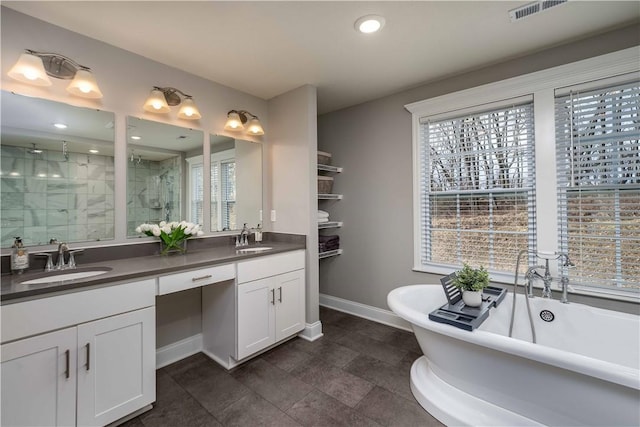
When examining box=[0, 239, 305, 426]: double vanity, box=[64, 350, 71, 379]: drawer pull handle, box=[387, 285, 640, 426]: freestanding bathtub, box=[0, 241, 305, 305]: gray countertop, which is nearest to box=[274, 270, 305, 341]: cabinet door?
box=[0, 239, 305, 426]: double vanity

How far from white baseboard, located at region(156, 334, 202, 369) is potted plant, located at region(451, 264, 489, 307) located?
2.28m

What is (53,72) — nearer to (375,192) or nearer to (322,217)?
(322,217)

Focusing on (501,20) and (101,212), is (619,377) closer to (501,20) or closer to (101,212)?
(501,20)

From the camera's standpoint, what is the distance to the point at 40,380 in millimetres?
1317

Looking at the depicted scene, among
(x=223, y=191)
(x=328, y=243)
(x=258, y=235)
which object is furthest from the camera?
(x=328, y=243)

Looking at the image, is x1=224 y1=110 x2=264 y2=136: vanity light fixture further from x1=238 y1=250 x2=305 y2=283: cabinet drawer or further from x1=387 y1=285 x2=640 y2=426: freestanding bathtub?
x1=387 y1=285 x2=640 y2=426: freestanding bathtub

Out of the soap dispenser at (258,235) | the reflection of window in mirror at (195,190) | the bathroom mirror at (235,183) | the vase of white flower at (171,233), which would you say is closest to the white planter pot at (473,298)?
the soap dispenser at (258,235)

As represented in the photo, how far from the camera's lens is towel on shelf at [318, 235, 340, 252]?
3188 mm

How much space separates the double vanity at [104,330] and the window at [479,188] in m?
1.78

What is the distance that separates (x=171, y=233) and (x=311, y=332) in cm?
159

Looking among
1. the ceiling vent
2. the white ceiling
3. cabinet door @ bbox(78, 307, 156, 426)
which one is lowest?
cabinet door @ bbox(78, 307, 156, 426)

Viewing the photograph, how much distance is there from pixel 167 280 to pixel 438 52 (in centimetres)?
267

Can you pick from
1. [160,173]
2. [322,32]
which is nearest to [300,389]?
[160,173]

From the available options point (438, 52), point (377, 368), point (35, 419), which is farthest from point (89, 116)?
point (377, 368)
